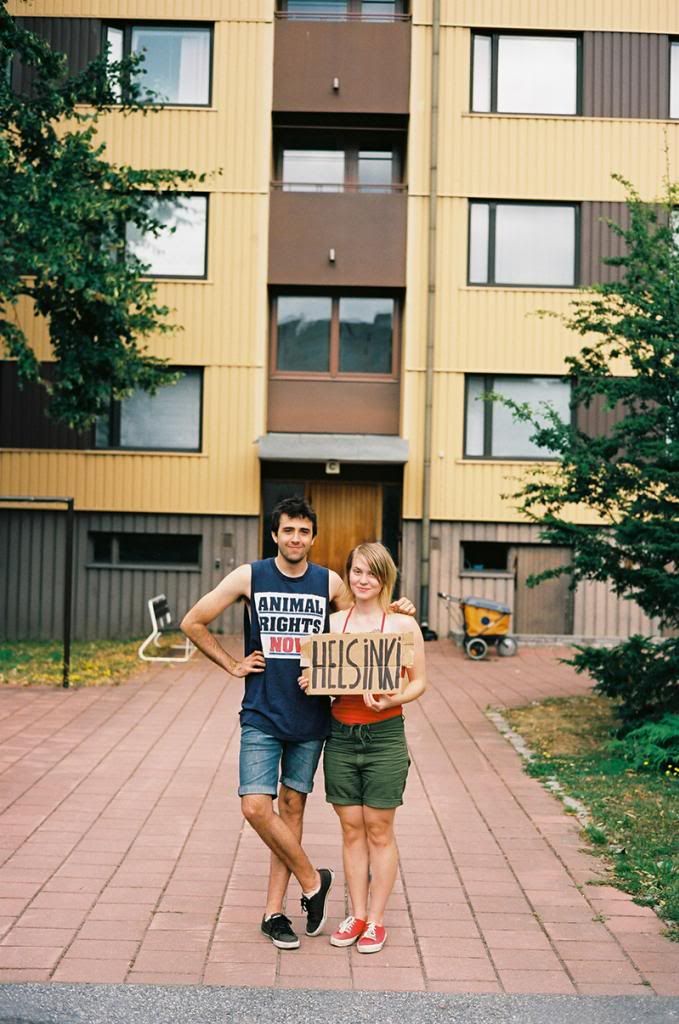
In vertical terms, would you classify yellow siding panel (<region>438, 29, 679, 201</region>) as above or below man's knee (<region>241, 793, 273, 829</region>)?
above

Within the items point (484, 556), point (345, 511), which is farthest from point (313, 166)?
point (484, 556)

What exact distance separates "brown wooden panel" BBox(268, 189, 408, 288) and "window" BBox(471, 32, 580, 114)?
2481mm

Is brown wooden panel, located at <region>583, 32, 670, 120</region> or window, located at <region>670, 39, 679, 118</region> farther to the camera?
window, located at <region>670, 39, 679, 118</region>

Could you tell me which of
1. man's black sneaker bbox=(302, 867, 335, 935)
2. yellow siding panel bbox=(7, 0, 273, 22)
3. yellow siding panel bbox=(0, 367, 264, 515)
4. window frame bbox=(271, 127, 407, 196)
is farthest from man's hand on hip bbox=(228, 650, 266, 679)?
yellow siding panel bbox=(7, 0, 273, 22)

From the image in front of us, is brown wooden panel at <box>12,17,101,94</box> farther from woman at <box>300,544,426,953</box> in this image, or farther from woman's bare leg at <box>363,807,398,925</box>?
woman's bare leg at <box>363,807,398,925</box>

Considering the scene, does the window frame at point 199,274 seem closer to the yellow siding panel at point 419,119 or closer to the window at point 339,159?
the window at point 339,159

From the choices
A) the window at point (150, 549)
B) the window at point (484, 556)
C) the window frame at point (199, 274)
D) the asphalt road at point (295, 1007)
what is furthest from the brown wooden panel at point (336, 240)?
the asphalt road at point (295, 1007)

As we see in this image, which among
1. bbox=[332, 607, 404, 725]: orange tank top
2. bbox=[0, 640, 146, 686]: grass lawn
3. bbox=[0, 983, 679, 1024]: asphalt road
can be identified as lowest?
bbox=[0, 640, 146, 686]: grass lawn

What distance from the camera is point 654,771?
9188mm

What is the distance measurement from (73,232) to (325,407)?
660 cm

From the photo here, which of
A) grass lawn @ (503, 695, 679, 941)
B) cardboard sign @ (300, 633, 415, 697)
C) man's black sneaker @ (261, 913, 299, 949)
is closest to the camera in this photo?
cardboard sign @ (300, 633, 415, 697)

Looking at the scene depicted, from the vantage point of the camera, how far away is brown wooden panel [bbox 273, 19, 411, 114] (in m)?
20.4

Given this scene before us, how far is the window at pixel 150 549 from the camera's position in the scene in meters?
20.7

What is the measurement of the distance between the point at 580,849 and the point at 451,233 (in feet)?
48.7
